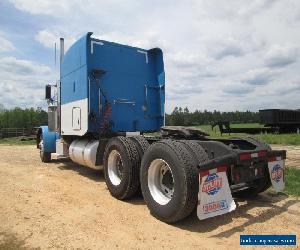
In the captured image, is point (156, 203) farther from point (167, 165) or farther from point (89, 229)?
point (89, 229)

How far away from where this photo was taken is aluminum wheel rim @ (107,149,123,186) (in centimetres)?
717

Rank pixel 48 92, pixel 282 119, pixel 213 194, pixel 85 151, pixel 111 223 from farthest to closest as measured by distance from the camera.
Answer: pixel 282 119 < pixel 48 92 < pixel 85 151 < pixel 111 223 < pixel 213 194

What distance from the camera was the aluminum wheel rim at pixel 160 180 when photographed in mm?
5688

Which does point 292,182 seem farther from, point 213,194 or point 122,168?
point 122,168

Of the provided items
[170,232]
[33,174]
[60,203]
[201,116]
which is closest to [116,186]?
[60,203]

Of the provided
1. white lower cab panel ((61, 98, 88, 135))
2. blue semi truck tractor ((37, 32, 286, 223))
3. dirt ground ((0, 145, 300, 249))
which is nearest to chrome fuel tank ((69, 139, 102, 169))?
blue semi truck tractor ((37, 32, 286, 223))

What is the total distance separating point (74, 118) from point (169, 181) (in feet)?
14.5

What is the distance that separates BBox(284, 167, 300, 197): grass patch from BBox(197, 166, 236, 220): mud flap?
7.76 ft

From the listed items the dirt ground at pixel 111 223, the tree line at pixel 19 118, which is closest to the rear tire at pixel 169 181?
the dirt ground at pixel 111 223

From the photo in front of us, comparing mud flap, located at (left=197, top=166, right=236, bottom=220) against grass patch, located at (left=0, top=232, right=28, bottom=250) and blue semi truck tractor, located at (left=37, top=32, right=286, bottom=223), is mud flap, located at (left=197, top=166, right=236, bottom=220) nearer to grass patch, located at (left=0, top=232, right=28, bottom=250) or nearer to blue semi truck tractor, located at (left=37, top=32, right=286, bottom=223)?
blue semi truck tractor, located at (left=37, top=32, right=286, bottom=223)

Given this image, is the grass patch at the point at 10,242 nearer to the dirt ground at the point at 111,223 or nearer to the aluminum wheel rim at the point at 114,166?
the dirt ground at the point at 111,223

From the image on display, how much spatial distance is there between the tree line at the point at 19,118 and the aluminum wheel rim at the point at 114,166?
68351mm

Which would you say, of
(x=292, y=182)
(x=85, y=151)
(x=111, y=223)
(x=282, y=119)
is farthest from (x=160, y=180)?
(x=282, y=119)

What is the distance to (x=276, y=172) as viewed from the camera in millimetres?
6152
